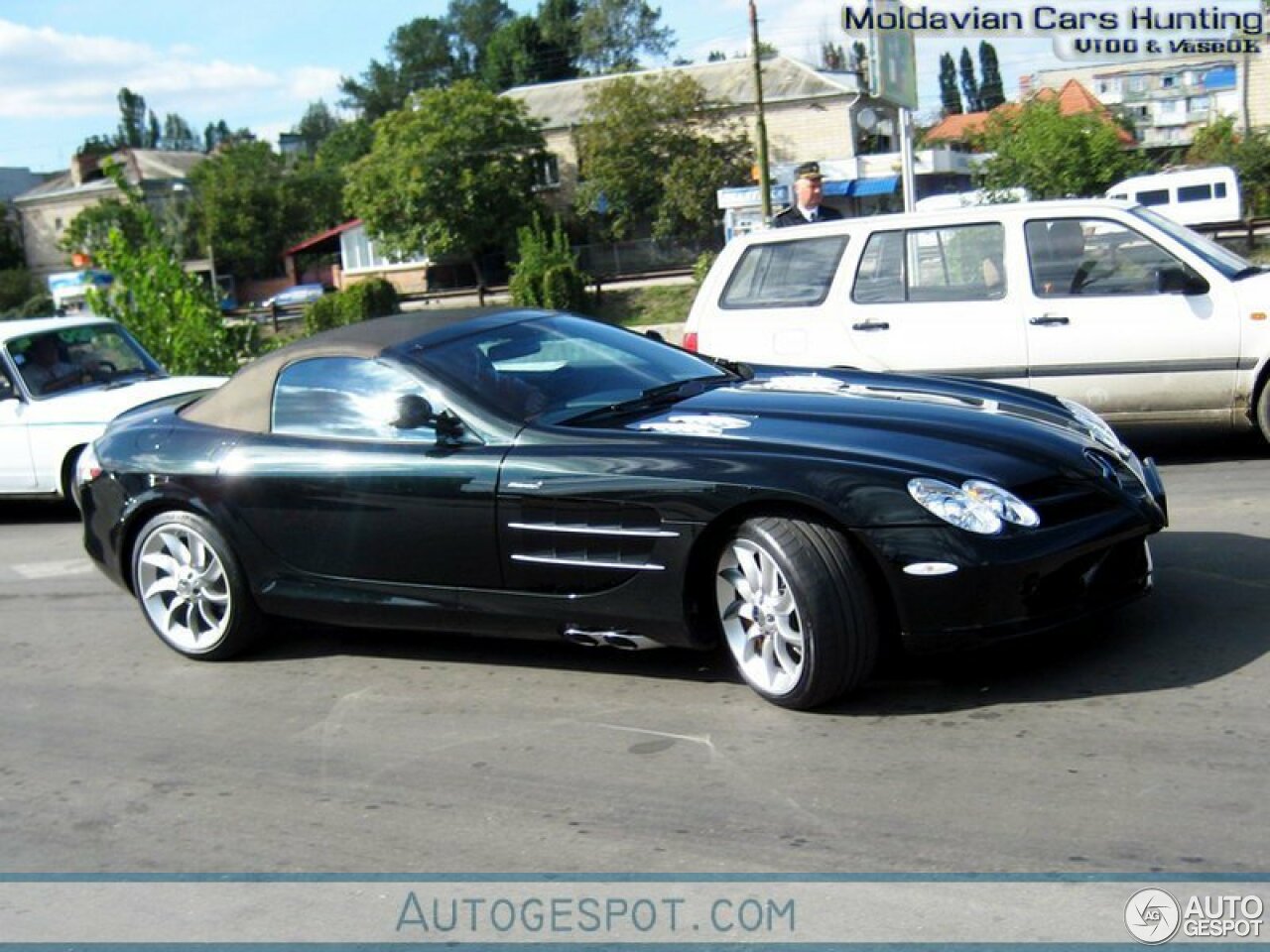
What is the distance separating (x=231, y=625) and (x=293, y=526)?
638 millimetres

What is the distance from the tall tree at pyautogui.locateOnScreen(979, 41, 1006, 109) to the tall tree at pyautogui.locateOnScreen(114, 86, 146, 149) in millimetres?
86396

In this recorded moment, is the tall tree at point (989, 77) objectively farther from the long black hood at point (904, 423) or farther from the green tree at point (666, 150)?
the long black hood at point (904, 423)

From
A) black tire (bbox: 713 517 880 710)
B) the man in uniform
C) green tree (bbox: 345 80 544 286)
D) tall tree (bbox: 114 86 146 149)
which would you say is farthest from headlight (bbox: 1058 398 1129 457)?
tall tree (bbox: 114 86 146 149)

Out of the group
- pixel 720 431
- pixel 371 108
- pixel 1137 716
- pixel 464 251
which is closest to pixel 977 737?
pixel 1137 716

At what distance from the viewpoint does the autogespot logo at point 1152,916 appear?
3330 millimetres

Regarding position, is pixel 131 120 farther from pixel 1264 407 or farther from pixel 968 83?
pixel 1264 407

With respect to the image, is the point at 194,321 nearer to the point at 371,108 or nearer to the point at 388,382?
the point at 388,382

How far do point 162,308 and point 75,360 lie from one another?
15.3 ft

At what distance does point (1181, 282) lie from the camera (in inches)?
341

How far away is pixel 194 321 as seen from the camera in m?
15.7

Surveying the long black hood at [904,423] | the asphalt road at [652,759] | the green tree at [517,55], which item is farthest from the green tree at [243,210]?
the long black hood at [904,423]

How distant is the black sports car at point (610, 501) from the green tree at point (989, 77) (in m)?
127

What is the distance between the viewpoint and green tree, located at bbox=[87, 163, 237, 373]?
1566 centimetres

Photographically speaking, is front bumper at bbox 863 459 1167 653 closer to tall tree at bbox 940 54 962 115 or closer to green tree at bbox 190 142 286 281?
green tree at bbox 190 142 286 281
